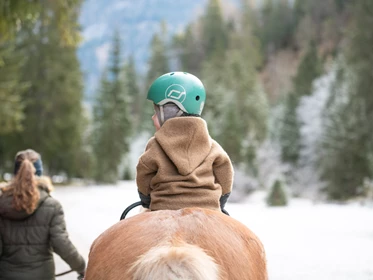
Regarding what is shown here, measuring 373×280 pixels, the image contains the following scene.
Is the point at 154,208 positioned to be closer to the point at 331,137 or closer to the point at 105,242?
the point at 105,242

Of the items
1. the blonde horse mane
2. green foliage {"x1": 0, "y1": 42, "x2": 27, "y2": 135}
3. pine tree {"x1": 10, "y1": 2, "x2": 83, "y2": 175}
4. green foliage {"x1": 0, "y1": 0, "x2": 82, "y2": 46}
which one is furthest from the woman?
pine tree {"x1": 10, "y1": 2, "x2": 83, "y2": 175}

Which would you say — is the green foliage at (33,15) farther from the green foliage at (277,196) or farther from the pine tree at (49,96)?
the pine tree at (49,96)

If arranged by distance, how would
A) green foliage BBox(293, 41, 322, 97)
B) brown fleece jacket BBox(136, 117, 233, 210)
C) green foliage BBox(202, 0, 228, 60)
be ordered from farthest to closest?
green foliage BBox(202, 0, 228, 60), green foliage BBox(293, 41, 322, 97), brown fleece jacket BBox(136, 117, 233, 210)

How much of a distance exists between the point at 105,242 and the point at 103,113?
4073 cm

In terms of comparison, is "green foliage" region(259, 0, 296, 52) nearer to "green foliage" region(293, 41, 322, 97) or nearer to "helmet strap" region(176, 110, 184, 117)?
"green foliage" region(293, 41, 322, 97)

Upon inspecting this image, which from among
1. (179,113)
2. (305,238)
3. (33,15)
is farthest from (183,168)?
(305,238)

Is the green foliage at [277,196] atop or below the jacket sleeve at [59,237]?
below

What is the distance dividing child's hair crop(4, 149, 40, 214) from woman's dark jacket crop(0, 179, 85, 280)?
0.24ft

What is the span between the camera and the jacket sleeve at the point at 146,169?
2.73 metres

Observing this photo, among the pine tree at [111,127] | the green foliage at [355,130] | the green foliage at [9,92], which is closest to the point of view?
the green foliage at [9,92]

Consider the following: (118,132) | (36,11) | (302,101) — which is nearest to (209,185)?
(36,11)

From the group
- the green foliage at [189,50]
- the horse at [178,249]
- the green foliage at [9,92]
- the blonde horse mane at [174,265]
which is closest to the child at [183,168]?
the horse at [178,249]

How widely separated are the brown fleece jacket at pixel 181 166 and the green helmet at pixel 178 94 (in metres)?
0.20

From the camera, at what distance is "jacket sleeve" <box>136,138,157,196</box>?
2732mm
